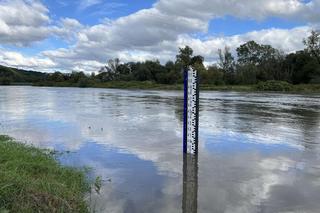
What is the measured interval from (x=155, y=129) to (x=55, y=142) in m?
4.50

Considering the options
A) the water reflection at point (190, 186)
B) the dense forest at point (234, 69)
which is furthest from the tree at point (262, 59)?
the water reflection at point (190, 186)

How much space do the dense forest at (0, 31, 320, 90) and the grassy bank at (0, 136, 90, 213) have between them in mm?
85749

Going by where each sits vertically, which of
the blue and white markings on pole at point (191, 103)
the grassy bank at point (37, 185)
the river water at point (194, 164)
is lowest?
the river water at point (194, 164)

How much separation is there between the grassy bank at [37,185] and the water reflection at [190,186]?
158cm

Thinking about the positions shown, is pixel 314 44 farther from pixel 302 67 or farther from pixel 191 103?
pixel 191 103

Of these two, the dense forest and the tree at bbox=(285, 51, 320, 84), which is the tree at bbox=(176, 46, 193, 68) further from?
the tree at bbox=(285, 51, 320, 84)

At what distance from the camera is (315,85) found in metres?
86.3

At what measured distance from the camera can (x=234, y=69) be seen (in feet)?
404

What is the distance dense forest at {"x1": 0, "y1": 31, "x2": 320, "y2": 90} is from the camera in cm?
10350

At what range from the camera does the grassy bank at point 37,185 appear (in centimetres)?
497

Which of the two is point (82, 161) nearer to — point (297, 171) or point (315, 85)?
point (297, 171)

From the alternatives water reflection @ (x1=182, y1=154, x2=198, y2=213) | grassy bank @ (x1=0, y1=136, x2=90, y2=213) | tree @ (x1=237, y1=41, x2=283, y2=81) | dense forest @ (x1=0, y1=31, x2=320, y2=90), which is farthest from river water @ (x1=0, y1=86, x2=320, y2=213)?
tree @ (x1=237, y1=41, x2=283, y2=81)

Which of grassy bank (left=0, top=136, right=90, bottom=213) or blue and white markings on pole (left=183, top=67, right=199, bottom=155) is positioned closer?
grassy bank (left=0, top=136, right=90, bottom=213)

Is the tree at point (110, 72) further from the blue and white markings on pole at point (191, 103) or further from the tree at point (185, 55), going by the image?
the blue and white markings on pole at point (191, 103)
